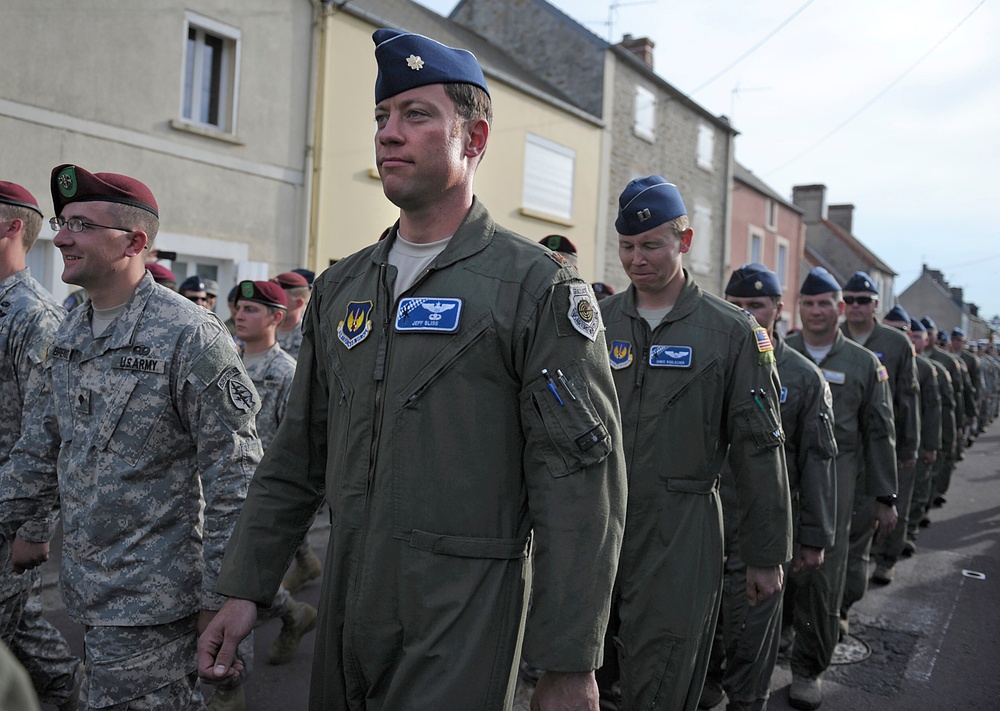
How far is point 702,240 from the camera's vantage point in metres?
24.2

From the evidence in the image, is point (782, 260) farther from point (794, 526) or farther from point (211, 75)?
point (794, 526)

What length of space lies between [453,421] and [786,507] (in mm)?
2027

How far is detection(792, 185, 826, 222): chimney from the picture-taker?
43.4 metres

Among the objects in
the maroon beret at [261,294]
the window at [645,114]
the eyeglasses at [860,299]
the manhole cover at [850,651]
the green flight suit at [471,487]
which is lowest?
the manhole cover at [850,651]

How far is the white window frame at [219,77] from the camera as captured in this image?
10805 millimetres

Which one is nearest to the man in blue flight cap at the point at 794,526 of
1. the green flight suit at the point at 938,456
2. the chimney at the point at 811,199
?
the green flight suit at the point at 938,456

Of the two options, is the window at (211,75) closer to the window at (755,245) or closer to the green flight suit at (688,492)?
the green flight suit at (688,492)

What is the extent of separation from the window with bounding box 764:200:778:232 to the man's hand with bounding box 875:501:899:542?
24546 millimetres

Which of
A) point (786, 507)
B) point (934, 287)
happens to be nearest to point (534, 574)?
point (786, 507)

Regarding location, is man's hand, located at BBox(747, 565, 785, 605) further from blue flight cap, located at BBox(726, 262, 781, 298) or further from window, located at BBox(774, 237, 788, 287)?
window, located at BBox(774, 237, 788, 287)

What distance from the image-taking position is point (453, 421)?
193cm

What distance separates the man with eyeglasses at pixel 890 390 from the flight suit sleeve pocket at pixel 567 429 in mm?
4120

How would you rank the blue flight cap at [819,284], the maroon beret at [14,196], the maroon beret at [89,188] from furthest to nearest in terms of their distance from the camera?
the blue flight cap at [819,284] → the maroon beret at [14,196] → the maroon beret at [89,188]

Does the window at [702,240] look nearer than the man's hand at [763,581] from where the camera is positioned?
No
